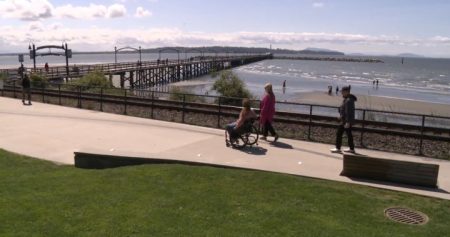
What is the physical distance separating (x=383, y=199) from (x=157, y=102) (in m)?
15.0

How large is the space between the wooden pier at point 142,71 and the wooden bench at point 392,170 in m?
36.4

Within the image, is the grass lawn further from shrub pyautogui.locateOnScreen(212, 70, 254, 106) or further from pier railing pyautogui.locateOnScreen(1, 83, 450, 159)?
shrub pyautogui.locateOnScreen(212, 70, 254, 106)

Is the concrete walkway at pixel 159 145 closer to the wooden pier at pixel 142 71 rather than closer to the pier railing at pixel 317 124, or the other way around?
the pier railing at pixel 317 124

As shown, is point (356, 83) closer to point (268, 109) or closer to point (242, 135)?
point (268, 109)

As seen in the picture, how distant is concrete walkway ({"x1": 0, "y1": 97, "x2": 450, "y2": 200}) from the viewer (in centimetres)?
908

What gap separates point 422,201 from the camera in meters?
7.04

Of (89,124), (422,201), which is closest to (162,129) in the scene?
(89,124)

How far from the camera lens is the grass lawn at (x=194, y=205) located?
18.7 feet

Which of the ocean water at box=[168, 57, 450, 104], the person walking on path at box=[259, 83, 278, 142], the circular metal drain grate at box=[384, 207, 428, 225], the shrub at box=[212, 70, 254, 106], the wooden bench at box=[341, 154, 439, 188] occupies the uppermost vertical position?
the person walking on path at box=[259, 83, 278, 142]

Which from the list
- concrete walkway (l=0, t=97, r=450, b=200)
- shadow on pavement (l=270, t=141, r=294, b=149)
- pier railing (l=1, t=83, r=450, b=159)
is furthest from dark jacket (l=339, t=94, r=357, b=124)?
pier railing (l=1, t=83, r=450, b=159)

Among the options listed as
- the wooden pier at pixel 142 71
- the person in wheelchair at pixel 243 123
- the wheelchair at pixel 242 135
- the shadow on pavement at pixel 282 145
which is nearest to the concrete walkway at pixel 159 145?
the shadow on pavement at pixel 282 145

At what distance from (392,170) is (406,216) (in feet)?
6.00

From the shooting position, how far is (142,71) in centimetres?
6162

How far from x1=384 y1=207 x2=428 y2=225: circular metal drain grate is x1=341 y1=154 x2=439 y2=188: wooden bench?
4.80ft
